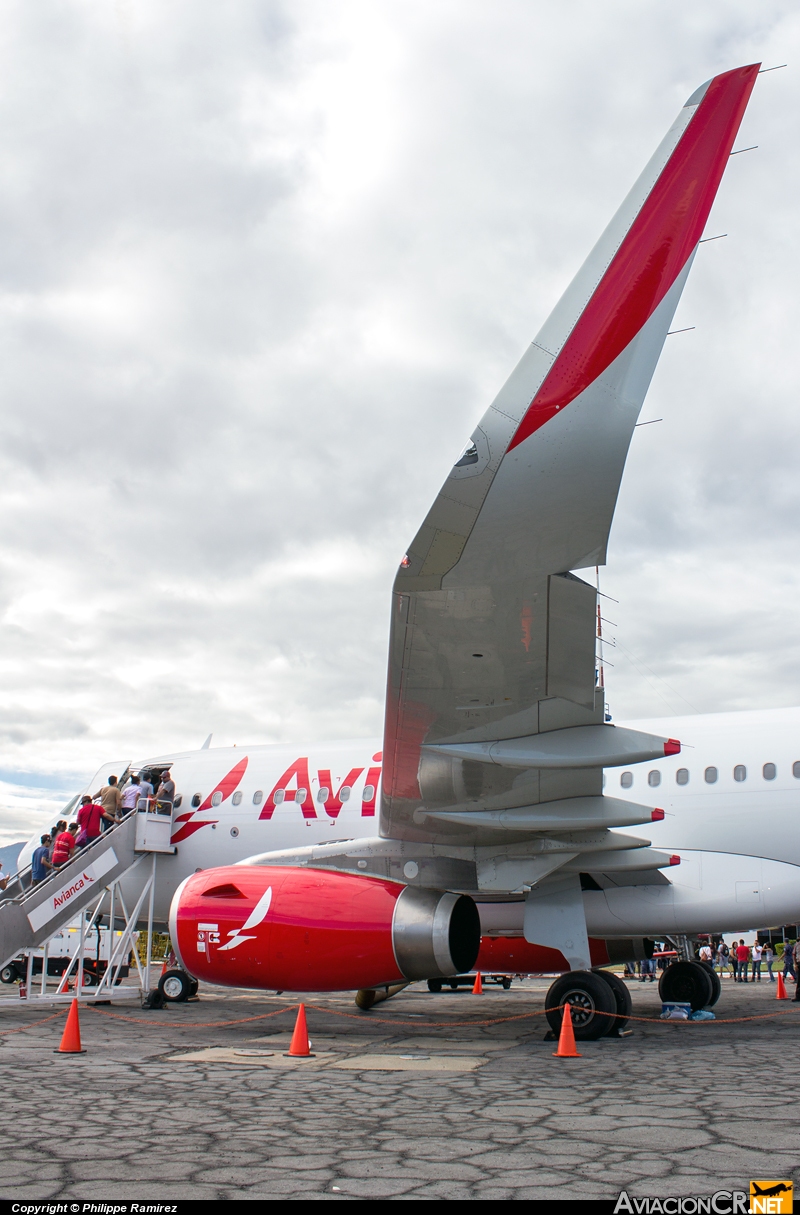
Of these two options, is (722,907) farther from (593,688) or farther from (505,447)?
(505,447)

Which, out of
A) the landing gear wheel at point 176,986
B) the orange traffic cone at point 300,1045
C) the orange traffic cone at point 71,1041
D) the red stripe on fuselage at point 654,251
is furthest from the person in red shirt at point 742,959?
the red stripe on fuselage at point 654,251

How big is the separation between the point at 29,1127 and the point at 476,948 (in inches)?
205

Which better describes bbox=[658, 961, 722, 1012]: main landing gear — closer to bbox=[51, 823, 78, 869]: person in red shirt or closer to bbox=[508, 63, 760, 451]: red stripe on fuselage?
bbox=[51, 823, 78, 869]: person in red shirt

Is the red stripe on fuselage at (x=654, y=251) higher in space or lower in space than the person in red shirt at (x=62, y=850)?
higher

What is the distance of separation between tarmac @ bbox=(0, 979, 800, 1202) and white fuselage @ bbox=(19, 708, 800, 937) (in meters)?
1.27

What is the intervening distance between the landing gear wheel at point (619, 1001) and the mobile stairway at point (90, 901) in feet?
20.0

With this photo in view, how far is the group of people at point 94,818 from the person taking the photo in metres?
12.4

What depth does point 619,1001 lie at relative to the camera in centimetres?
916

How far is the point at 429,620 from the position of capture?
21.2 feet

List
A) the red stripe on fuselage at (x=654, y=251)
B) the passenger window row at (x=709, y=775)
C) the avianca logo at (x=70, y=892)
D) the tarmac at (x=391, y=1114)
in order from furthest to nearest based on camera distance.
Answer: the avianca logo at (x=70, y=892) < the passenger window row at (x=709, y=775) < the red stripe on fuselage at (x=654, y=251) < the tarmac at (x=391, y=1114)

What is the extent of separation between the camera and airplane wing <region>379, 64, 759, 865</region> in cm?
527

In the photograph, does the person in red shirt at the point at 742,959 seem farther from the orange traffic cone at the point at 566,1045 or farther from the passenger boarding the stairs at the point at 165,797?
the orange traffic cone at the point at 566,1045

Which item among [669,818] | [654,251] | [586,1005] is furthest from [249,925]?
[654,251]

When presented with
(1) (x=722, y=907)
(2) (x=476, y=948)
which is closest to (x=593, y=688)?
(2) (x=476, y=948)
